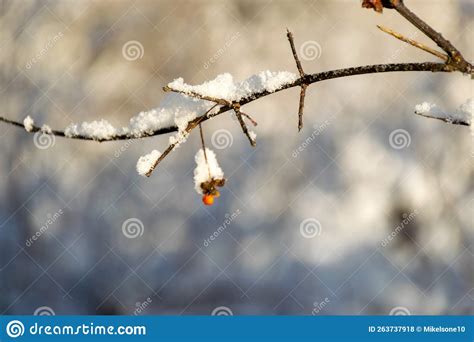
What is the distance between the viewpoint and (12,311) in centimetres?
365

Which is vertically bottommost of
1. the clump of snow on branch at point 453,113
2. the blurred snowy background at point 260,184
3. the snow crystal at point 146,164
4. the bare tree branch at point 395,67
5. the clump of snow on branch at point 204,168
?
the snow crystal at point 146,164

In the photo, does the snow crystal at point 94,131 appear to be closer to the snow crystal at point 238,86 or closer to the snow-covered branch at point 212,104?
the snow-covered branch at point 212,104

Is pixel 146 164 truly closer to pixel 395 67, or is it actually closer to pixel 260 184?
pixel 395 67

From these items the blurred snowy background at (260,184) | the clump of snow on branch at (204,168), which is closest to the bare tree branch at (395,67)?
the clump of snow on branch at (204,168)

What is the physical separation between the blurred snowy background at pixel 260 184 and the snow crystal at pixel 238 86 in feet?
8.33

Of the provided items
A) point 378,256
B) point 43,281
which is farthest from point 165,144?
point 378,256

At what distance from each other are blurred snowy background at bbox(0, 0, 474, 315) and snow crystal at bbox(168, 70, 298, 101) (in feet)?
8.33

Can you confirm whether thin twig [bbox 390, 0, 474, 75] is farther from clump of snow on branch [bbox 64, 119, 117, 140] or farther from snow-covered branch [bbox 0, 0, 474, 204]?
clump of snow on branch [bbox 64, 119, 117, 140]

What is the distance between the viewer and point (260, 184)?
3.50m

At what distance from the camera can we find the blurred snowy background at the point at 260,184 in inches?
136

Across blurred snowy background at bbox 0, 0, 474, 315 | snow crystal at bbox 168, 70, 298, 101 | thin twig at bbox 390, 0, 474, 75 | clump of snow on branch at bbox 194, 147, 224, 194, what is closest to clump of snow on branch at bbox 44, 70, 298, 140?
snow crystal at bbox 168, 70, 298, 101

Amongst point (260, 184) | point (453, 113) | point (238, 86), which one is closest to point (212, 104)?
point (238, 86)

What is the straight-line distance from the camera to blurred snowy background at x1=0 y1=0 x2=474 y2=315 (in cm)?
346

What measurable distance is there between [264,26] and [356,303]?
1882 millimetres
